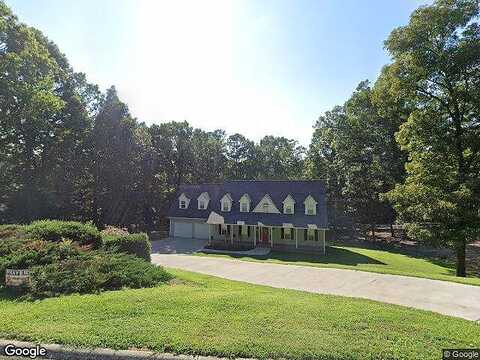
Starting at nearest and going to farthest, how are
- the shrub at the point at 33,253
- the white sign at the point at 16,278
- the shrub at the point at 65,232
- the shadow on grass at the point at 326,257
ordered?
the white sign at the point at 16,278
the shrub at the point at 33,253
the shrub at the point at 65,232
the shadow on grass at the point at 326,257

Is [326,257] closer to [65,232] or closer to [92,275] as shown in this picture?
[65,232]

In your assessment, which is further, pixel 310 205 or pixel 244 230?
pixel 244 230

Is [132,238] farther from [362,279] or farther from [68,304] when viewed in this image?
[362,279]

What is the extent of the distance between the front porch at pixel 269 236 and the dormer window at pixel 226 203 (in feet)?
5.35

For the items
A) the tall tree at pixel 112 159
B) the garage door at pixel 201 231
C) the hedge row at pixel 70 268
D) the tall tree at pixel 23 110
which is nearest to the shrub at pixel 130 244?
the hedge row at pixel 70 268

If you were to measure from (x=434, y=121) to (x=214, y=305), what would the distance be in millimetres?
17646

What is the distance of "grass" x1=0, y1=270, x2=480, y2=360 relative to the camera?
5.91 m

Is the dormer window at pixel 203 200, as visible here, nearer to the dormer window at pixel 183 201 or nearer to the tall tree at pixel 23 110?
the dormer window at pixel 183 201

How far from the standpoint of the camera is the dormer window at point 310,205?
100 ft

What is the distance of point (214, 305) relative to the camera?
805 cm

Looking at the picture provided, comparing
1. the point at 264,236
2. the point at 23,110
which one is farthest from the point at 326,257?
the point at 23,110

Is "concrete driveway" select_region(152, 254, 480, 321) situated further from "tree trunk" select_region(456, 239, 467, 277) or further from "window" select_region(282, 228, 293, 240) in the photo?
"window" select_region(282, 228, 293, 240)

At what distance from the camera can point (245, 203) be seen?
1303 inches

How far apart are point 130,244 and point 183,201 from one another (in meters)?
23.3
